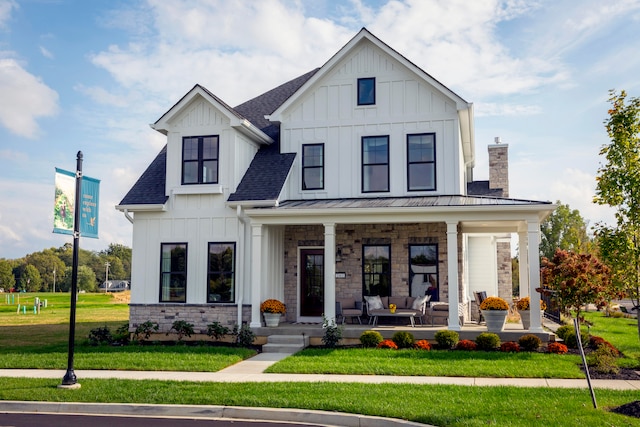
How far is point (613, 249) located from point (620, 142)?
1.90m

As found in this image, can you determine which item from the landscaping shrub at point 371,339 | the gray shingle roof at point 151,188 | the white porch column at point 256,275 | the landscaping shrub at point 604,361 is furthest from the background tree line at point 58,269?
the landscaping shrub at point 604,361

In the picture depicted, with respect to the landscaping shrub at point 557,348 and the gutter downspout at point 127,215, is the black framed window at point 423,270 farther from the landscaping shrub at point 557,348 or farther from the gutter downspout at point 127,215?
the gutter downspout at point 127,215

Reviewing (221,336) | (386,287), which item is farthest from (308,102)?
(221,336)

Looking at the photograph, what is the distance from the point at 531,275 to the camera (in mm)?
15883

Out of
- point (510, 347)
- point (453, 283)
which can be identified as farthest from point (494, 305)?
point (510, 347)

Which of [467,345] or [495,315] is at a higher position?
[495,315]

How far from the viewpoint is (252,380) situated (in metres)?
12.2

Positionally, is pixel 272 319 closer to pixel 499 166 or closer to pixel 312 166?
pixel 312 166

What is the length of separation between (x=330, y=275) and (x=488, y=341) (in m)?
4.57

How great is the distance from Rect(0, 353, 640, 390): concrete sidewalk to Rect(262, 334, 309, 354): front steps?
2.10 meters

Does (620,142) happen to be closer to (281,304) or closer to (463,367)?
(463,367)

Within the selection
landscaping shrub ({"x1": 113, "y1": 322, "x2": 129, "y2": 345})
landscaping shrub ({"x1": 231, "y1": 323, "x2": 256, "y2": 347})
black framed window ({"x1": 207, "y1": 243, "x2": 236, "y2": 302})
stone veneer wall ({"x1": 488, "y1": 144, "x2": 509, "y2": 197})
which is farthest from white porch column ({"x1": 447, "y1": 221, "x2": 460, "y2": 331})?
stone veneer wall ({"x1": 488, "y1": 144, "x2": 509, "y2": 197})

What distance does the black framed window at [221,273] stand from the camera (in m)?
18.6

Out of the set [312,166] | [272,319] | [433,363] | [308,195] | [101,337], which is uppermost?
[312,166]
